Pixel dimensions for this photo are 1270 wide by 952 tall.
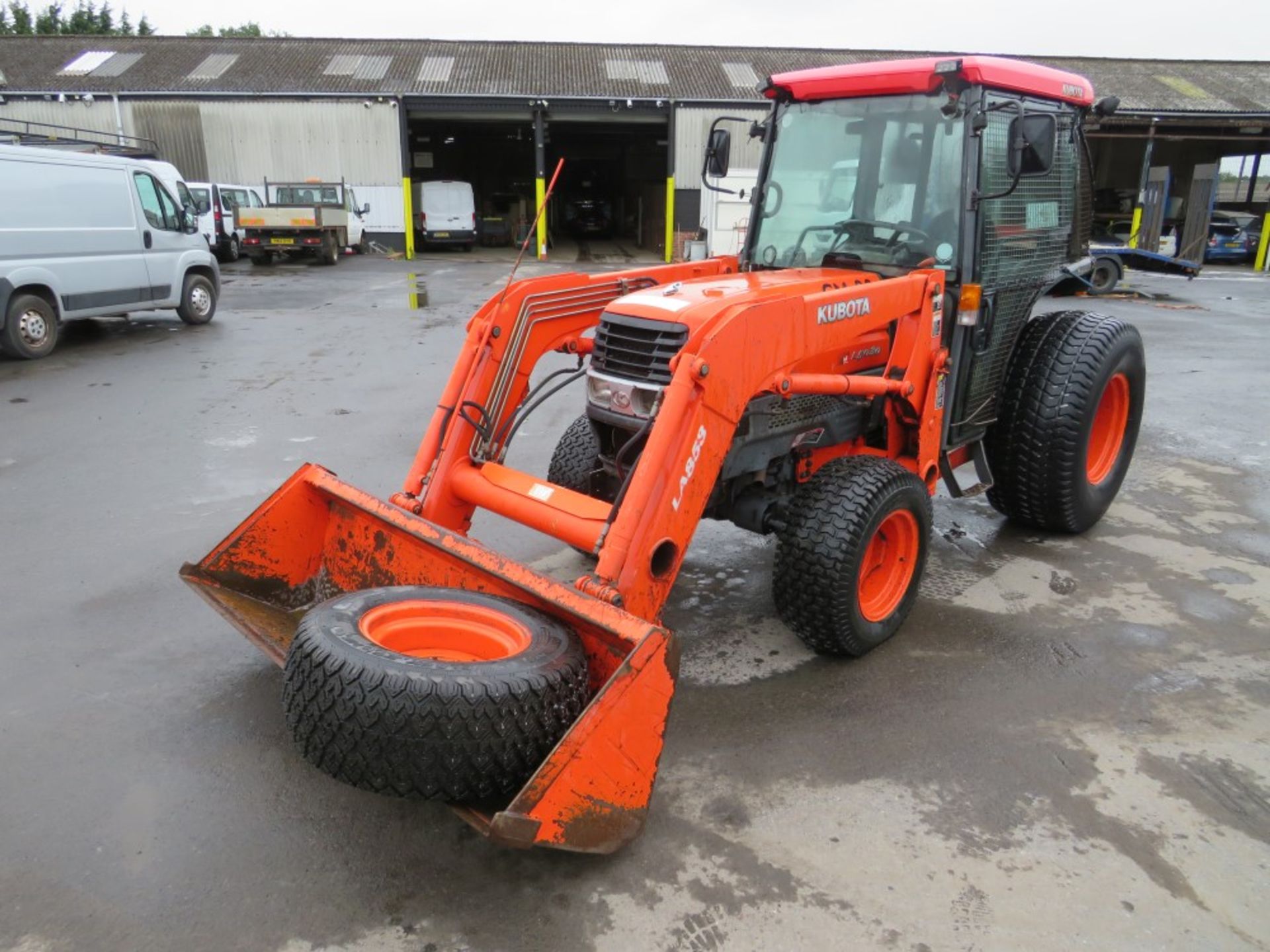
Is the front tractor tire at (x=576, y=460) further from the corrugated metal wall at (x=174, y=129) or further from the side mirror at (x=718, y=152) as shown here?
the corrugated metal wall at (x=174, y=129)

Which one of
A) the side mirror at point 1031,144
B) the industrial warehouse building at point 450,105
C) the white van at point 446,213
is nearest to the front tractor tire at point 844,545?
the side mirror at point 1031,144

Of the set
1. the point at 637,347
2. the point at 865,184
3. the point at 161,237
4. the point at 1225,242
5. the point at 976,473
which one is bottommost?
the point at 976,473

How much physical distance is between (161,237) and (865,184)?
10.7 metres

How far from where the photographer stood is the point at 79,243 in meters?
10.8

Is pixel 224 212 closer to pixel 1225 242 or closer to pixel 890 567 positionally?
pixel 890 567

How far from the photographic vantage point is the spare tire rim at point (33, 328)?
10242 mm

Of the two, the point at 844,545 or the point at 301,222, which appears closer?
the point at 844,545

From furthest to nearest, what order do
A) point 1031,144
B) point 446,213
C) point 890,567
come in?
1. point 446,213
2. point 890,567
3. point 1031,144

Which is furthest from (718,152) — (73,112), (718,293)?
(73,112)

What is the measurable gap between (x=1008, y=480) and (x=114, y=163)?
1108 cm

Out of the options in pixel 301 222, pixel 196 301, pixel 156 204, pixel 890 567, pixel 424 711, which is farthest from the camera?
pixel 301 222

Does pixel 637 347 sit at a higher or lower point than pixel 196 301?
higher

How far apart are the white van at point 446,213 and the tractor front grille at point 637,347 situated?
25.4 metres

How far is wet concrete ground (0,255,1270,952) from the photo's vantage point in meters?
2.58
